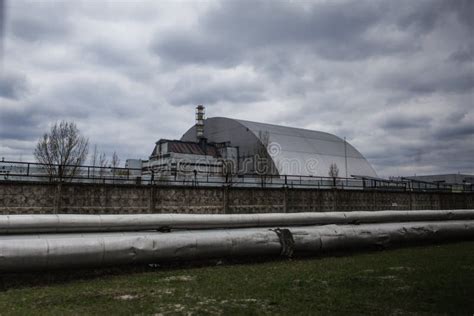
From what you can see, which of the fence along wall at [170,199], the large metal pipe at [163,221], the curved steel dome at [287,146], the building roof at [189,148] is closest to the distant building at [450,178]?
the curved steel dome at [287,146]

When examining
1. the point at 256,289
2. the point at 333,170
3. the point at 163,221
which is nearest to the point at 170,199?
the point at 163,221

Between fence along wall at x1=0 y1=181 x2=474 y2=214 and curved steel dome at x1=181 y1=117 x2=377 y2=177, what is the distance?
22.7 metres

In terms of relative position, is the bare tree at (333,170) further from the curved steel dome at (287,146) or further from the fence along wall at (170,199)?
the fence along wall at (170,199)

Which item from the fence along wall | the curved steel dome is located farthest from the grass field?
the curved steel dome

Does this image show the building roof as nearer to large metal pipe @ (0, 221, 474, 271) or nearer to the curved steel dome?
the curved steel dome

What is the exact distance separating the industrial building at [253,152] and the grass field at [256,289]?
3455cm

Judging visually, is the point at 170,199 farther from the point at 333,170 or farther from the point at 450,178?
the point at 450,178

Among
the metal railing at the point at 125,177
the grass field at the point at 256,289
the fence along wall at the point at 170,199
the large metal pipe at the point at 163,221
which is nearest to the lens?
the grass field at the point at 256,289

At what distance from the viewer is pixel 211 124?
56469mm

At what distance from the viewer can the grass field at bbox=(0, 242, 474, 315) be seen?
4637mm

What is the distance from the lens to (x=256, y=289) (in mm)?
5637

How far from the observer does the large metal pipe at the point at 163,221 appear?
7305 mm

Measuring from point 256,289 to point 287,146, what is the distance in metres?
47.9

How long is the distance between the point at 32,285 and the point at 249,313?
3495 millimetres
